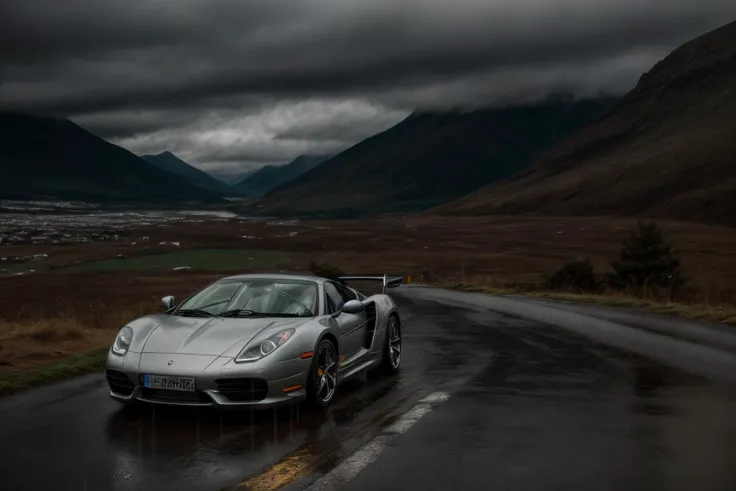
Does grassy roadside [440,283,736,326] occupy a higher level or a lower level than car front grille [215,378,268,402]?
lower

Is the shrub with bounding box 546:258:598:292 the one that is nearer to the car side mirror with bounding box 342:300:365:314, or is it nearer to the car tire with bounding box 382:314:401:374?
the car tire with bounding box 382:314:401:374

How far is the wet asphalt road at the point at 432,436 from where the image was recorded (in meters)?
5.64

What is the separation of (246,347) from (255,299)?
1.55 metres

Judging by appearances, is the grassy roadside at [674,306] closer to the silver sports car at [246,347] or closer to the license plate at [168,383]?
the silver sports car at [246,347]

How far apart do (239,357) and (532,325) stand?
10131mm

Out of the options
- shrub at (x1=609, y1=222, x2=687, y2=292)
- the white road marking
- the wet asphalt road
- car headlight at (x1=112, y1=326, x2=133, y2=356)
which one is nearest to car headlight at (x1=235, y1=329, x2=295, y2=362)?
the wet asphalt road

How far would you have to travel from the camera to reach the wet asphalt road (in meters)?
5.64

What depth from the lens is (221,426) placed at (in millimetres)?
7227

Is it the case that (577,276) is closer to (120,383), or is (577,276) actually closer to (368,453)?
(120,383)

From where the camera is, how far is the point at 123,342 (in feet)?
26.2

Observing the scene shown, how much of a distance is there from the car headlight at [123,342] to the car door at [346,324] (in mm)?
2169

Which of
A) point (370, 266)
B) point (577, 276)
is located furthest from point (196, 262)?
point (577, 276)

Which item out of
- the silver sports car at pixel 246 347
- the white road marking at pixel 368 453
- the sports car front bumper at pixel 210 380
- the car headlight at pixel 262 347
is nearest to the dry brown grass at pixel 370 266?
the silver sports car at pixel 246 347

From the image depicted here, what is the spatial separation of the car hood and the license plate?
0.32 metres
